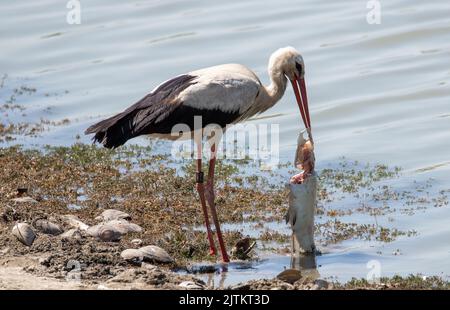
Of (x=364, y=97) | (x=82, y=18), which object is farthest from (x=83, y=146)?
(x=82, y=18)

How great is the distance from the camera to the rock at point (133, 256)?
28.7 ft

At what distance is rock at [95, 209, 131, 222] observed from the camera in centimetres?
1006

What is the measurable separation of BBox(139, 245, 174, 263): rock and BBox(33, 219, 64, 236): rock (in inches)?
34.2

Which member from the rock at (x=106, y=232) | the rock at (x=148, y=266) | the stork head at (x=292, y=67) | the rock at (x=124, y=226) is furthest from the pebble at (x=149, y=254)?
the stork head at (x=292, y=67)

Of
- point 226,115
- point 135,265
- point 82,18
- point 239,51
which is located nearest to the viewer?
point 135,265

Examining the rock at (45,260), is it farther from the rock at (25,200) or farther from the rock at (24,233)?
the rock at (25,200)

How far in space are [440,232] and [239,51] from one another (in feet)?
23.7

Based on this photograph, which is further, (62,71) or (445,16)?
(445,16)

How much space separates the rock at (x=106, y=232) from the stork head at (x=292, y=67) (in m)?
2.13

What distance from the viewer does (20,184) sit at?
11.2 m

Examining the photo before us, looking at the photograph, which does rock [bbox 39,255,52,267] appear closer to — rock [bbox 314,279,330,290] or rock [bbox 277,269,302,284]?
rock [bbox 277,269,302,284]

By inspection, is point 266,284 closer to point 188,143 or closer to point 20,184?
point 20,184

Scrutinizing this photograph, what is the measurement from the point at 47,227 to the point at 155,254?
1.05 meters

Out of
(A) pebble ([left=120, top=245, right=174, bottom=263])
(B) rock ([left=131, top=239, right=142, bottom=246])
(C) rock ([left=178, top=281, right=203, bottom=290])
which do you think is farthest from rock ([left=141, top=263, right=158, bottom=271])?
(B) rock ([left=131, top=239, right=142, bottom=246])
